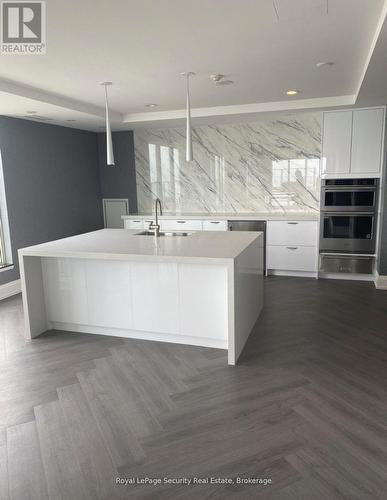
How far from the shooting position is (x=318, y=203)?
5.85 metres

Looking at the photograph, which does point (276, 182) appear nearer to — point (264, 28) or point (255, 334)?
point (255, 334)

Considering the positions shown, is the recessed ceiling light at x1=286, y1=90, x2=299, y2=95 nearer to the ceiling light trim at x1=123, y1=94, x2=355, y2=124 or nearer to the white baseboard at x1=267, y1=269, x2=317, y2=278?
the ceiling light trim at x1=123, y1=94, x2=355, y2=124

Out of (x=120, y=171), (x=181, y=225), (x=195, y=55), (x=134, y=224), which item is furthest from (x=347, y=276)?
(x=120, y=171)

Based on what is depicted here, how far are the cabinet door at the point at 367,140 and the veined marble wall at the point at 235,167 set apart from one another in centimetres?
66

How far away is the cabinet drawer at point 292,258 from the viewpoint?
555 centimetres

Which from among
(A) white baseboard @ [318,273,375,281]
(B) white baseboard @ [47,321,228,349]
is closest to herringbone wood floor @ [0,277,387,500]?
(B) white baseboard @ [47,321,228,349]

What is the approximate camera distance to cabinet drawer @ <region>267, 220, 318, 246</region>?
17.9 ft

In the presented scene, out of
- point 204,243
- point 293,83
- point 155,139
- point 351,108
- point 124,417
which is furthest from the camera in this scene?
point 155,139

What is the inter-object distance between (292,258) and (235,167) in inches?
67.5

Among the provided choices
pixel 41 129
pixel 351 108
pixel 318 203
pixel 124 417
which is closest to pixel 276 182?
pixel 318 203

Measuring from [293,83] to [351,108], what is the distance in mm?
1458

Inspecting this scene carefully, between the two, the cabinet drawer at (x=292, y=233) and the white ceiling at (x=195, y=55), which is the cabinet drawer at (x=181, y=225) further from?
the white ceiling at (x=195, y=55)

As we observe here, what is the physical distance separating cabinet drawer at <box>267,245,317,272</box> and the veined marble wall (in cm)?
75

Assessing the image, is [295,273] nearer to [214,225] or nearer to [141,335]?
[214,225]
